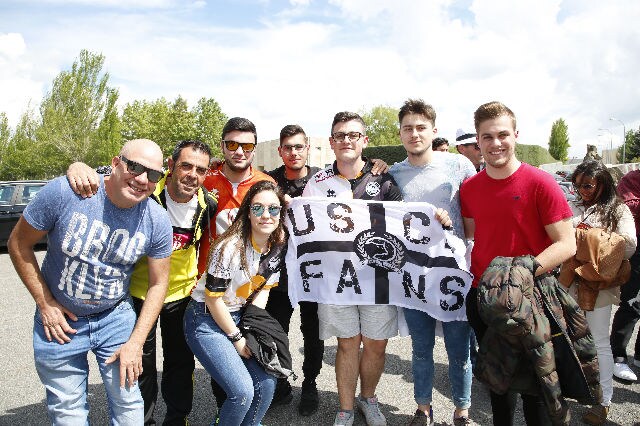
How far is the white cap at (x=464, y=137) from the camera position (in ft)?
18.1

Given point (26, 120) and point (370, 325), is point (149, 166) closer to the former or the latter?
point (370, 325)

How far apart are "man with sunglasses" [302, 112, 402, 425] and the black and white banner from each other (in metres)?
0.10

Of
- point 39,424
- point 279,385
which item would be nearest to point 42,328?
point 39,424

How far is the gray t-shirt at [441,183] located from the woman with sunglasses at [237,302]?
44.9 inches

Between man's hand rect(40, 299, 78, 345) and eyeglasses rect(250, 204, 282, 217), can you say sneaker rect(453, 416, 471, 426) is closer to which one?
eyeglasses rect(250, 204, 282, 217)

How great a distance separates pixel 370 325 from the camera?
140 inches

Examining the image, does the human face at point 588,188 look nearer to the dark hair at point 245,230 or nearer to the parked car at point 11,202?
the dark hair at point 245,230

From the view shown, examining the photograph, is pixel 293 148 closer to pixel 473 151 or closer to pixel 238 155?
pixel 238 155

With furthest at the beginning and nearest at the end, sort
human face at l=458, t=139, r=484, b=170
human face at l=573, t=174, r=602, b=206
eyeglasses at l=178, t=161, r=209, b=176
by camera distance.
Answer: human face at l=458, t=139, r=484, b=170
human face at l=573, t=174, r=602, b=206
eyeglasses at l=178, t=161, r=209, b=176

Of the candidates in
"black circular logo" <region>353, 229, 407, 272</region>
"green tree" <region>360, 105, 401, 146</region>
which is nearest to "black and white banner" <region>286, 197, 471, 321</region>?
"black circular logo" <region>353, 229, 407, 272</region>

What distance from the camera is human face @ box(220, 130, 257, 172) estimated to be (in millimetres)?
3830

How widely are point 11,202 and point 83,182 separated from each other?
12751 mm

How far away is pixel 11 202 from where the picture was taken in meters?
13.0

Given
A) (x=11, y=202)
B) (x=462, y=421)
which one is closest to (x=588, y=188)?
(x=462, y=421)
